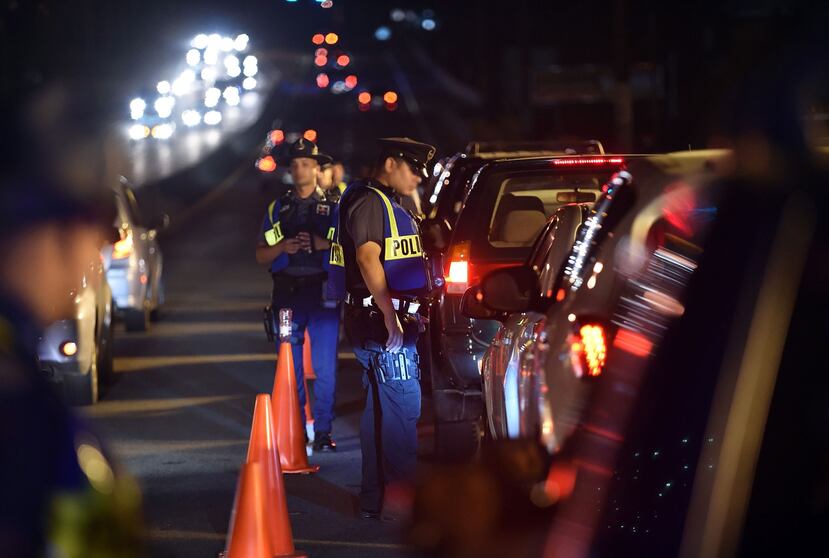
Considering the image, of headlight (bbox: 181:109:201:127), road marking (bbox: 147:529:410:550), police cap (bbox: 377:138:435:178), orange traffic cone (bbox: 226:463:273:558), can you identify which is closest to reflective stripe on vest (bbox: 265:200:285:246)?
police cap (bbox: 377:138:435:178)

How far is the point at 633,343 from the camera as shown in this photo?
157 inches

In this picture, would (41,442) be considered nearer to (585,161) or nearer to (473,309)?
(473,309)

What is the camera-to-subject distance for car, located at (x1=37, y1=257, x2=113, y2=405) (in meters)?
11.8

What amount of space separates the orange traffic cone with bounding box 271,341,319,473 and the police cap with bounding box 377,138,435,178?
194cm

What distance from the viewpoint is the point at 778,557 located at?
3443 millimetres

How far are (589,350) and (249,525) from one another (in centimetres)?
256

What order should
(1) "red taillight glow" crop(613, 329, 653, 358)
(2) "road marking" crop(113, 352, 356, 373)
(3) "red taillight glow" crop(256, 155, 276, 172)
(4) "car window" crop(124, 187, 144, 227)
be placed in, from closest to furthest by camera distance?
(1) "red taillight glow" crop(613, 329, 653, 358)
(3) "red taillight glow" crop(256, 155, 276, 172)
(2) "road marking" crop(113, 352, 356, 373)
(4) "car window" crop(124, 187, 144, 227)

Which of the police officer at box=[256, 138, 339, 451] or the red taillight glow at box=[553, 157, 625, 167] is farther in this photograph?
the police officer at box=[256, 138, 339, 451]

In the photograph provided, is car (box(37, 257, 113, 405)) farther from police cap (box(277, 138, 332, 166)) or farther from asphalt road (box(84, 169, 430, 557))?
police cap (box(277, 138, 332, 166))

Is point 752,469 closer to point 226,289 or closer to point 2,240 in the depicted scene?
point 2,240

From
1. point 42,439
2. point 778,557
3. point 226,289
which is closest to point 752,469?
point 778,557

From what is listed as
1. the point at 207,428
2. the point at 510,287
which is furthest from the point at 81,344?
the point at 510,287

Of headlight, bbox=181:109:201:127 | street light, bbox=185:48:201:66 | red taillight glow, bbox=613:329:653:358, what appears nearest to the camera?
red taillight glow, bbox=613:329:653:358

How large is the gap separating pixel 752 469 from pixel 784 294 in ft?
1.28
